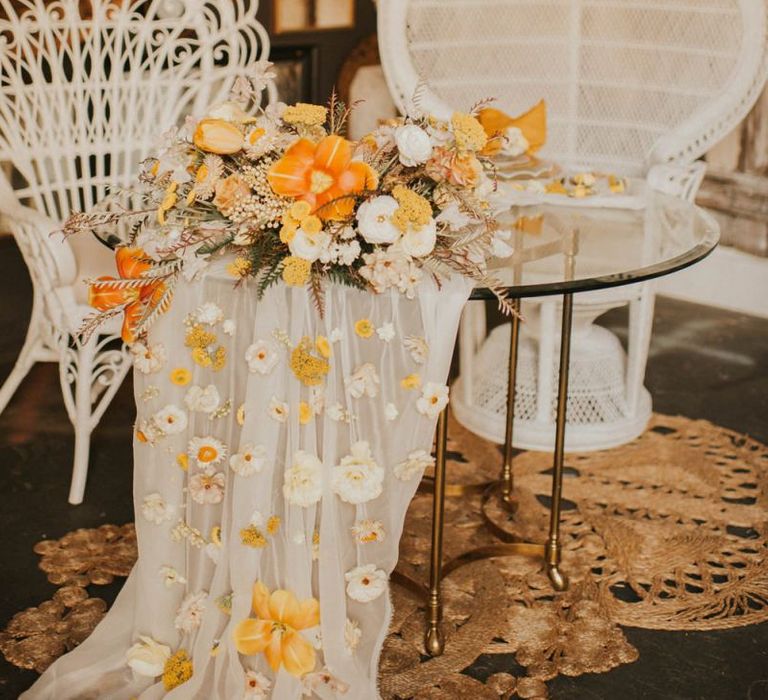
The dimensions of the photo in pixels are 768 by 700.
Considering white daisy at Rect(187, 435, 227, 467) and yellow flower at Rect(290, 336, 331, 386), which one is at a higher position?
yellow flower at Rect(290, 336, 331, 386)

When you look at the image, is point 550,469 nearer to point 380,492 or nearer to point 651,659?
point 651,659

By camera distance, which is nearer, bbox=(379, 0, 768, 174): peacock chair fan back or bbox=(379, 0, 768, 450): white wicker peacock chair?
bbox=(379, 0, 768, 450): white wicker peacock chair

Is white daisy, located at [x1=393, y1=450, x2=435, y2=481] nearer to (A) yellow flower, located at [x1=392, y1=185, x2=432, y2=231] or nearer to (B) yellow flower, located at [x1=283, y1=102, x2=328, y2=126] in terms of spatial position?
(A) yellow flower, located at [x1=392, y1=185, x2=432, y2=231]

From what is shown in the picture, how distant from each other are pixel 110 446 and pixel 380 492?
1.53m

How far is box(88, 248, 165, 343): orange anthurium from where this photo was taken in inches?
75.6

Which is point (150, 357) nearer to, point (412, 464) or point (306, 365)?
point (306, 365)

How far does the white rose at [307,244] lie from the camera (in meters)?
1.75

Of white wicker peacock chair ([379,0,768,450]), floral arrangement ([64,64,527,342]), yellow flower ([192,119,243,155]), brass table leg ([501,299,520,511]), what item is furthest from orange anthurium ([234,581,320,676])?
white wicker peacock chair ([379,0,768,450])

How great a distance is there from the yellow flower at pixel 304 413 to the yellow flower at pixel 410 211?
0.32 m

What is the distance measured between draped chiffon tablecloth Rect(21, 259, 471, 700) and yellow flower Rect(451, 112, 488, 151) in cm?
21

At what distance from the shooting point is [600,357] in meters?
3.30

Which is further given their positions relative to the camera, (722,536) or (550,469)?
(550,469)

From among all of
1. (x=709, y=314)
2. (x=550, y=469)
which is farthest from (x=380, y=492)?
(x=709, y=314)

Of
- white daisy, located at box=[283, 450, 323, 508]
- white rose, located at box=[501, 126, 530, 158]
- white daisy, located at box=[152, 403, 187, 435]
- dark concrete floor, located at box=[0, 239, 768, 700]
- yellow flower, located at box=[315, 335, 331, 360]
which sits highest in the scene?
white rose, located at box=[501, 126, 530, 158]
